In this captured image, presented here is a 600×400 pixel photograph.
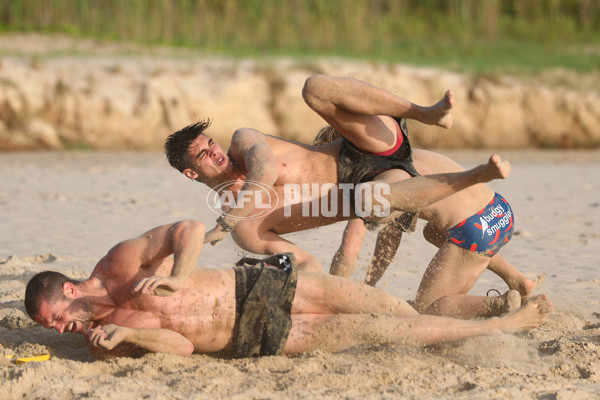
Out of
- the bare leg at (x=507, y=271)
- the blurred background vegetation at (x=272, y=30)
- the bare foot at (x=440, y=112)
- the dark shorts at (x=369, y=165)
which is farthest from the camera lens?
the blurred background vegetation at (x=272, y=30)

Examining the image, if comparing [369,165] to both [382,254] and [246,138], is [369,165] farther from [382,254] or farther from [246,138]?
[382,254]

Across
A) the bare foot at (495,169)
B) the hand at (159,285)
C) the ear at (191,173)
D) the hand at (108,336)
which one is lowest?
the hand at (108,336)

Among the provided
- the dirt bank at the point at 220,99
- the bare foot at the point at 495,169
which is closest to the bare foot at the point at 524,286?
the bare foot at the point at 495,169

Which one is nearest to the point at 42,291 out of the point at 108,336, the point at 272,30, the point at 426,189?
the point at 108,336

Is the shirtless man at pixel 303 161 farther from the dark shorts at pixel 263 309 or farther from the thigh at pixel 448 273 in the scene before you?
the thigh at pixel 448 273

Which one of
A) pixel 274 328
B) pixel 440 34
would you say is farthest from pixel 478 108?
pixel 274 328

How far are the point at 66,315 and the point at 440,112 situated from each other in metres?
2.03

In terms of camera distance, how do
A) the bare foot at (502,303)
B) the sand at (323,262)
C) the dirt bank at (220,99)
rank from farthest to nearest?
1. the dirt bank at (220,99)
2. the bare foot at (502,303)
3. the sand at (323,262)

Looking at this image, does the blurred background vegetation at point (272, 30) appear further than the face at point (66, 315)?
Yes

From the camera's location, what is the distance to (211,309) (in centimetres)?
385

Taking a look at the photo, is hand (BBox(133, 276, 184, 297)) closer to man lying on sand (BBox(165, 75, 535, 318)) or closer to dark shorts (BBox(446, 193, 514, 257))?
man lying on sand (BBox(165, 75, 535, 318))

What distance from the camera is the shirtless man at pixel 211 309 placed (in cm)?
373

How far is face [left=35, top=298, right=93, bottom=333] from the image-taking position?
3.72 meters

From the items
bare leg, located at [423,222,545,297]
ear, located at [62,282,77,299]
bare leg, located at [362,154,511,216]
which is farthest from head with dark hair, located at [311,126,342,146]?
ear, located at [62,282,77,299]
